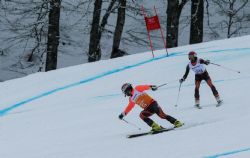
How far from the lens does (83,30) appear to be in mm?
34156

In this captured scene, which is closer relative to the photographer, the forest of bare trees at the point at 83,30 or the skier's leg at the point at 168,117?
the skier's leg at the point at 168,117

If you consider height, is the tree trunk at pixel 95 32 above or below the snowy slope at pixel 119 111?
A: above

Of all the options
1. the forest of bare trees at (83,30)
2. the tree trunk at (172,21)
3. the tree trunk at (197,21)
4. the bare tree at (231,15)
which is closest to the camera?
the forest of bare trees at (83,30)

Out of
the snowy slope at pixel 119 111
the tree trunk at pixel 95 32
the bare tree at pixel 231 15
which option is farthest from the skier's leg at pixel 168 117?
the bare tree at pixel 231 15

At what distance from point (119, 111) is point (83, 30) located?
794 inches

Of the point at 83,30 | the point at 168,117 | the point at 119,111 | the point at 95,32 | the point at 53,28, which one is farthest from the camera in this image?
the point at 83,30

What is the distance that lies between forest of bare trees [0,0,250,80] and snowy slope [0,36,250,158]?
9.56 ft

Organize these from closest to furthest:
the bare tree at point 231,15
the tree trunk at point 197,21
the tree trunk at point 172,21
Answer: the tree trunk at point 172,21 → the tree trunk at point 197,21 → the bare tree at point 231,15

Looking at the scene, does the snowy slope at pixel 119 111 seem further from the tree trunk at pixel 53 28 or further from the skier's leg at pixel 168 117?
the tree trunk at pixel 53 28

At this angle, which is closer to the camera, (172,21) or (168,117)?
(168,117)

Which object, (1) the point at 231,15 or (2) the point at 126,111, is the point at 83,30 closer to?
(1) the point at 231,15

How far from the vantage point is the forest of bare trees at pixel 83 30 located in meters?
22.6

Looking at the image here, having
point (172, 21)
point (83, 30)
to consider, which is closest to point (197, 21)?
point (172, 21)

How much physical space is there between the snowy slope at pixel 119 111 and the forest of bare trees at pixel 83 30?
291cm
